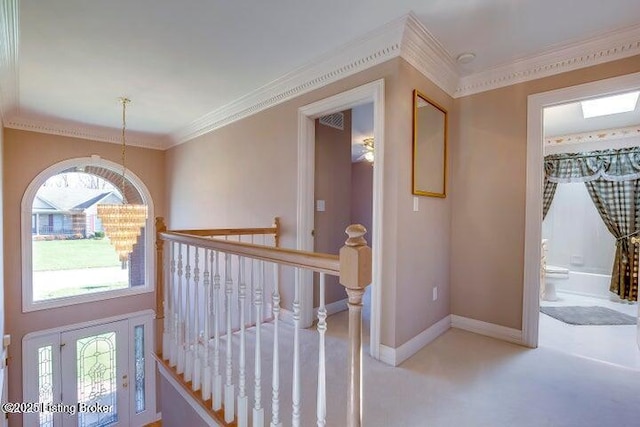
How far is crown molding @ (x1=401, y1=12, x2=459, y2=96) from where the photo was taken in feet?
6.34

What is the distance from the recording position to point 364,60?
2.15 metres

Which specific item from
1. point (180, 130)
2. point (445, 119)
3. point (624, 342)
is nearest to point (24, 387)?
point (180, 130)

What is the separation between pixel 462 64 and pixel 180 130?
3.89 meters

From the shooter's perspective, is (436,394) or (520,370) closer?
(436,394)

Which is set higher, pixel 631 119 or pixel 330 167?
pixel 631 119

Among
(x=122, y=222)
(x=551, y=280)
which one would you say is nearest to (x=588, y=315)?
(x=551, y=280)

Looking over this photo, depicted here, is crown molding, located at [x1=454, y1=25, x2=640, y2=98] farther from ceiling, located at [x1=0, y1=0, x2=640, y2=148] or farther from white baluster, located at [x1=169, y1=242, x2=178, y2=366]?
white baluster, located at [x1=169, y1=242, x2=178, y2=366]

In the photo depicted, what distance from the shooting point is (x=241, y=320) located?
138 cm

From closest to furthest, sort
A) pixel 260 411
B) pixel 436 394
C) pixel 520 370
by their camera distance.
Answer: pixel 260 411 → pixel 436 394 → pixel 520 370

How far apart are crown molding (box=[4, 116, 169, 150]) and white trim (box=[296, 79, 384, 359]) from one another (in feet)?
11.2

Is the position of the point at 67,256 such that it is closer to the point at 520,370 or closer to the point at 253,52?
the point at 253,52

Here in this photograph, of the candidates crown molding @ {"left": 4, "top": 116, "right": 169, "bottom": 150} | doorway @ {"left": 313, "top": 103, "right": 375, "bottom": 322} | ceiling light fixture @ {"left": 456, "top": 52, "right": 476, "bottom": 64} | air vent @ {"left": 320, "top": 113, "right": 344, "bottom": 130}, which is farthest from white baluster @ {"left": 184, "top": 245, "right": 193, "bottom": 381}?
crown molding @ {"left": 4, "top": 116, "right": 169, "bottom": 150}

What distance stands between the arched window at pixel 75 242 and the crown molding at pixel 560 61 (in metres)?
4.95

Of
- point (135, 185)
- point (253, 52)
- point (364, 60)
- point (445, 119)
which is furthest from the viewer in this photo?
point (135, 185)
